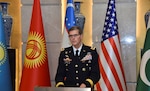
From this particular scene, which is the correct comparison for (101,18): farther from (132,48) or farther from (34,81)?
(34,81)

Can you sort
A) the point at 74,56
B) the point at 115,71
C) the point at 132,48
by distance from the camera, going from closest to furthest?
the point at 74,56
the point at 115,71
the point at 132,48

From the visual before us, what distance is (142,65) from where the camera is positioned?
3.19 metres

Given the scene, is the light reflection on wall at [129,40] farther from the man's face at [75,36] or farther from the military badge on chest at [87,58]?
the man's face at [75,36]

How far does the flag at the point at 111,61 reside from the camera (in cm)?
392

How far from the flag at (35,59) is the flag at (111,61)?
741mm

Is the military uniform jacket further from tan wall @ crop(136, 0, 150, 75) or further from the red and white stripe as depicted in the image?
tan wall @ crop(136, 0, 150, 75)

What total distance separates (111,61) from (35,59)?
0.96 metres

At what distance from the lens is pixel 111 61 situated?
394cm

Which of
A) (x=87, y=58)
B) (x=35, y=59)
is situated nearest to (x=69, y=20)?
(x=35, y=59)

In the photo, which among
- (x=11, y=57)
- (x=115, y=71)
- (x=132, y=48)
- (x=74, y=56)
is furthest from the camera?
(x=132, y=48)

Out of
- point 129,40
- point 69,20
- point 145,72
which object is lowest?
point 145,72

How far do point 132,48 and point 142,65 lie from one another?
1.36m

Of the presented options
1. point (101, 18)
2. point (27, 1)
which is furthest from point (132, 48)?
point (27, 1)

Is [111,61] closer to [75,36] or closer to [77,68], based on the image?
[77,68]
